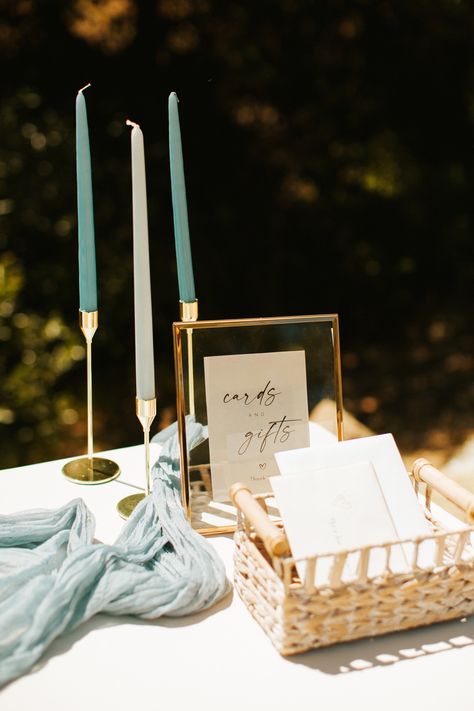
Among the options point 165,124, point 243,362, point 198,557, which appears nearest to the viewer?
point 198,557

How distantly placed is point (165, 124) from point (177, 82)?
0.43 feet

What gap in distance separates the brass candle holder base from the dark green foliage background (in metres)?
1.02

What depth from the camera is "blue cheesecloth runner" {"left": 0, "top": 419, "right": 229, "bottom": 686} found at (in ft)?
2.07

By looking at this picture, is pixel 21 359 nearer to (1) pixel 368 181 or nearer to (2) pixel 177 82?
(2) pixel 177 82

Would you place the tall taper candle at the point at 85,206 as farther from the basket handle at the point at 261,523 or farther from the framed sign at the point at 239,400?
the basket handle at the point at 261,523

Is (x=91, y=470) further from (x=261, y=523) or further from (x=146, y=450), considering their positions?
(x=261, y=523)

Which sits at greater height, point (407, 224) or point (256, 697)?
point (407, 224)

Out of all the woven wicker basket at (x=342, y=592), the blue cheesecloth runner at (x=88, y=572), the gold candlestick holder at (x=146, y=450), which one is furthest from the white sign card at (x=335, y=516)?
the gold candlestick holder at (x=146, y=450)

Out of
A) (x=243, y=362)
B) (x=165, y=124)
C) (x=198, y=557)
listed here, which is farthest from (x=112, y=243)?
(x=198, y=557)

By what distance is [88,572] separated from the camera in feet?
2.25

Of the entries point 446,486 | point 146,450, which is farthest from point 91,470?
point 446,486

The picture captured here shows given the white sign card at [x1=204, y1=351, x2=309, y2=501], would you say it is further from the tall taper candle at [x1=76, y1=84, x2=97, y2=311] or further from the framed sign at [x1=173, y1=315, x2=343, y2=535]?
the tall taper candle at [x1=76, y1=84, x2=97, y2=311]

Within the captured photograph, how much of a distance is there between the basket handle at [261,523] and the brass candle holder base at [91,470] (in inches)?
14.1

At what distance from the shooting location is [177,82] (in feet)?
6.57
